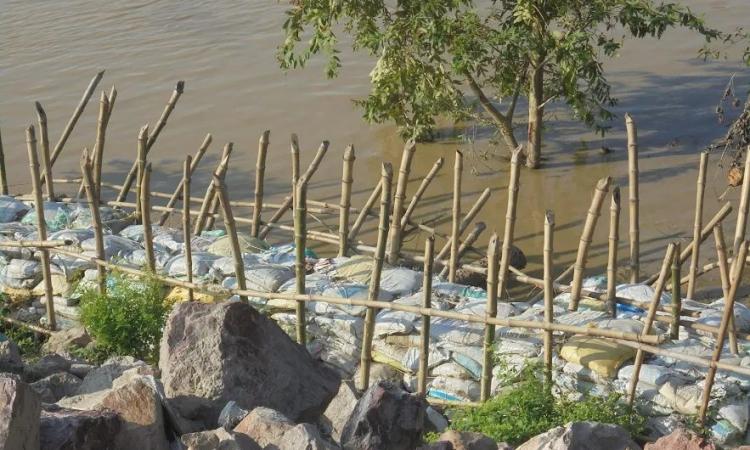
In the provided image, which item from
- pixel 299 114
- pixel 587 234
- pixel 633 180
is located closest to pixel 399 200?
pixel 587 234

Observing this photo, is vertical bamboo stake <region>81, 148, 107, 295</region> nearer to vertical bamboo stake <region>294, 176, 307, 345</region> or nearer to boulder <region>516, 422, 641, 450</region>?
vertical bamboo stake <region>294, 176, 307, 345</region>

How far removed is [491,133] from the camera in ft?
31.1

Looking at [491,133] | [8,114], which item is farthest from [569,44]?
[8,114]

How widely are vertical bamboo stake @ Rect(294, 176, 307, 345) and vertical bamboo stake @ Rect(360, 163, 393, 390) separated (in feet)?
1.06

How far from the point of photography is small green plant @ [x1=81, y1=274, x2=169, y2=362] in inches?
208

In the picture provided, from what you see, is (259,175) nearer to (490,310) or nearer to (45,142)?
(45,142)

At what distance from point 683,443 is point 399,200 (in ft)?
6.77

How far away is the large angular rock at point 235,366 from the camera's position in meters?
4.31

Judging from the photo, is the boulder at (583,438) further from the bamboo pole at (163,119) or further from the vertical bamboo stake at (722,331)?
the bamboo pole at (163,119)

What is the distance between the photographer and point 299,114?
10.5m

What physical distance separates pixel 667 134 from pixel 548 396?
5.37m

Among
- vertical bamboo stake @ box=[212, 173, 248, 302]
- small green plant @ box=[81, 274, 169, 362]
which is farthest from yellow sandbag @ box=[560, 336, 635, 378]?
small green plant @ box=[81, 274, 169, 362]

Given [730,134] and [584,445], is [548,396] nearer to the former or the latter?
[584,445]

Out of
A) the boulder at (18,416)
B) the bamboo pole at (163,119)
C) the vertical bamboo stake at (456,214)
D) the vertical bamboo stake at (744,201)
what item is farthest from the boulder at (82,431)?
the bamboo pole at (163,119)
